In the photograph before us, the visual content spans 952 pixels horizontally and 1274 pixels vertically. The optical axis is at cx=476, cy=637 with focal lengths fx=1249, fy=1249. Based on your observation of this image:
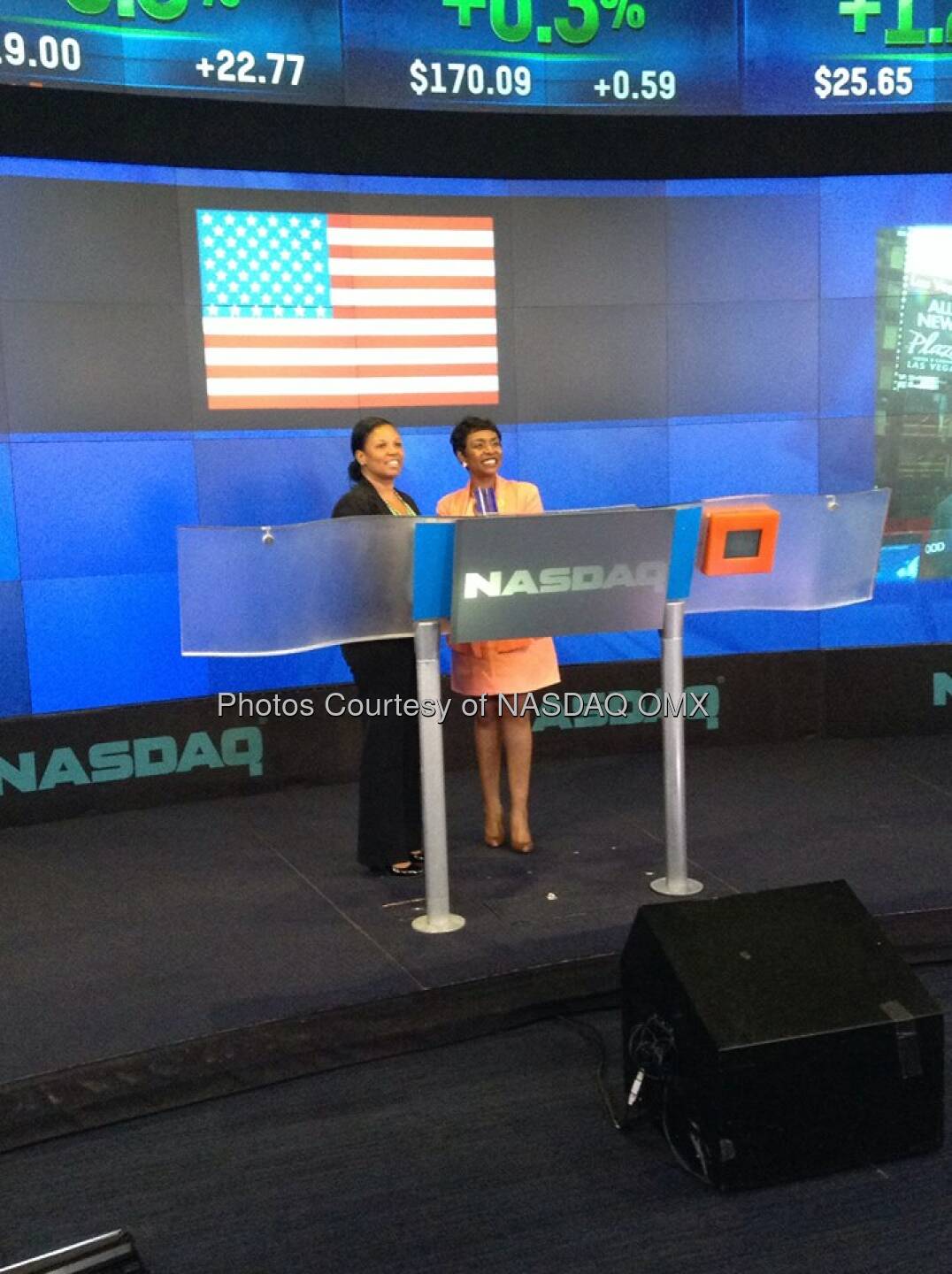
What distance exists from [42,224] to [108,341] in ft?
1.55

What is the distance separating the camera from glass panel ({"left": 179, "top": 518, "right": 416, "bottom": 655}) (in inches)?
122

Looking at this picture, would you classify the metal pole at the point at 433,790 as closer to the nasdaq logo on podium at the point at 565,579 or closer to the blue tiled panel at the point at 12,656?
the nasdaq logo on podium at the point at 565,579

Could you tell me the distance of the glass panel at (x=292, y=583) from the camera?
122 inches

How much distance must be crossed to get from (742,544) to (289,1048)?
1.80 m

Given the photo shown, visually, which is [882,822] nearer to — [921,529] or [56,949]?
[921,529]

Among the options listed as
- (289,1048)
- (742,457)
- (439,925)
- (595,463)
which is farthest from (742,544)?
(742,457)

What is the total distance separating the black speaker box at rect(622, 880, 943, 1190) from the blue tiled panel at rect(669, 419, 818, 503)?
321 centimetres

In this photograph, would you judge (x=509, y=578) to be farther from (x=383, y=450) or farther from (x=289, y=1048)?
(x=289, y=1048)

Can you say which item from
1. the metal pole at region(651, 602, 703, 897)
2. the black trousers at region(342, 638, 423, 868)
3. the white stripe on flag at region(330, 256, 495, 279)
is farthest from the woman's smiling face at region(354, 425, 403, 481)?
the white stripe on flag at region(330, 256, 495, 279)

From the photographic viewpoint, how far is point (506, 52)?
5.19 metres

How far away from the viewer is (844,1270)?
2.15 metres

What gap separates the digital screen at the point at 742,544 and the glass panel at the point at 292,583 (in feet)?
2.95

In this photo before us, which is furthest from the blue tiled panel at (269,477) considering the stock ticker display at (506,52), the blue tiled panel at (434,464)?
the stock ticker display at (506,52)

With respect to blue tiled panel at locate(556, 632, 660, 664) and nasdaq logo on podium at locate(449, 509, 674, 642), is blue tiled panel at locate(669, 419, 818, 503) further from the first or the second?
nasdaq logo on podium at locate(449, 509, 674, 642)
